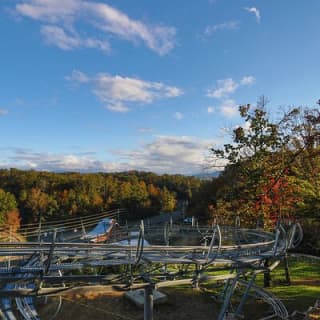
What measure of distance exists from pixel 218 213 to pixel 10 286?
12817 mm

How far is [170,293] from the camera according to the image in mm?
18234

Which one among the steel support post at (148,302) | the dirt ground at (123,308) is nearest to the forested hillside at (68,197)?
the dirt ground at (123,308)

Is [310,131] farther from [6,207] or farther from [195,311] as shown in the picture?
[6,207]

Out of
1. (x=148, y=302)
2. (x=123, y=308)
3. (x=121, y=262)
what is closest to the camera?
(x=121, y=262)

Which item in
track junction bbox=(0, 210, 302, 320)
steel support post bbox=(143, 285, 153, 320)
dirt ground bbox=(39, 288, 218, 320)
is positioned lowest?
dirt ground bbox=(39, 288, 218, 320)

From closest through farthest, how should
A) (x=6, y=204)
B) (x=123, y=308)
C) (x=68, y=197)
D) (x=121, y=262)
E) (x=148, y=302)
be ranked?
(x=121, y=262)
(x=148, y=302)
(x=123, y=308)
(x=6, y=204)
(x=68, y=197)

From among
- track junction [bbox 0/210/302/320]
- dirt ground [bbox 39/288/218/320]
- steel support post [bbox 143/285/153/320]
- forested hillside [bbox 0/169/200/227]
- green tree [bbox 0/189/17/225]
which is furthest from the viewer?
forested hillside [bbox 0/169/200/227]

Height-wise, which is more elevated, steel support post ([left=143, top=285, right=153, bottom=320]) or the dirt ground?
steel support post ([left=143, top=285, right=153, bottom=320])

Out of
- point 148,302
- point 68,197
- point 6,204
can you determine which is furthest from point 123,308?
point 68,197

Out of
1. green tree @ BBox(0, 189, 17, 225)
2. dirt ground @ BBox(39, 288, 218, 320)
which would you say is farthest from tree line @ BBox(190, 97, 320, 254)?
green tree @ BBox(0, 189, 17, 225)

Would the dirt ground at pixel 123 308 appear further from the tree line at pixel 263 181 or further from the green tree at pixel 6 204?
the green tree at pixel 6 204

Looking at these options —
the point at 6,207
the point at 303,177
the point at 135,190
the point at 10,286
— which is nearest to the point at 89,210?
the point at 135,190

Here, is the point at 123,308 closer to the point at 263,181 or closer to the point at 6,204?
the point at 263,181

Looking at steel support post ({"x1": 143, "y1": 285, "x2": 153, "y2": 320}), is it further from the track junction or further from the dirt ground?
the dirt ground
